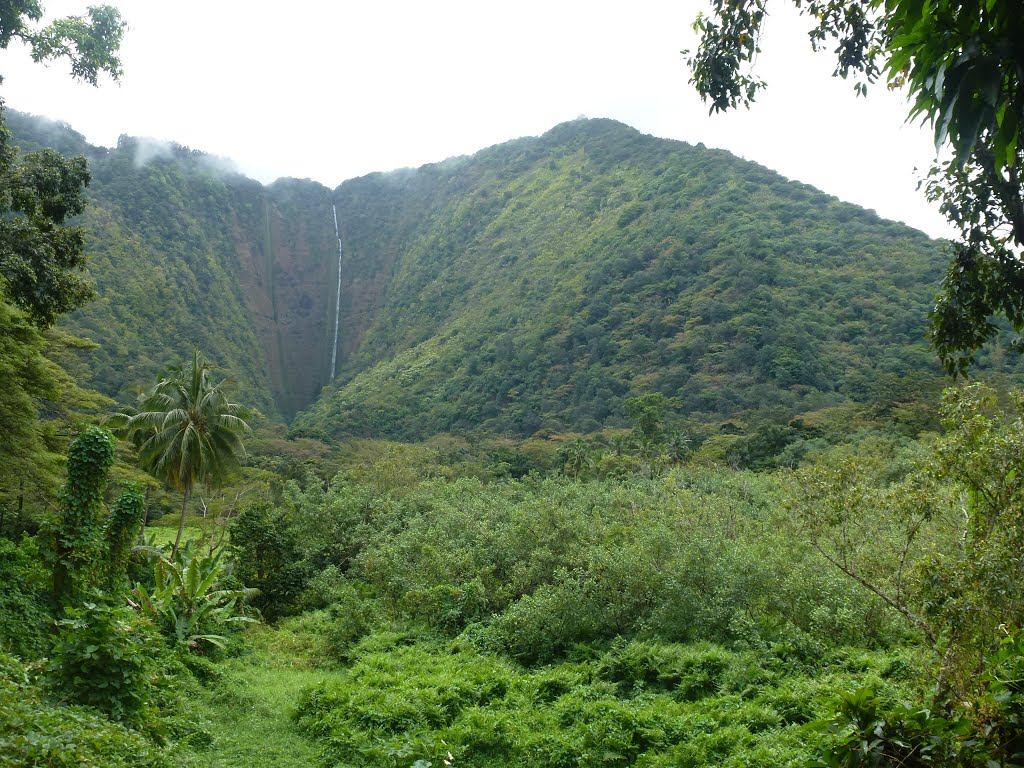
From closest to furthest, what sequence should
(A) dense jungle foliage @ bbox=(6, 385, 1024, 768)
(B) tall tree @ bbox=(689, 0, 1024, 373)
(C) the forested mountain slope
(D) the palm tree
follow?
(B) tall tree @ bbox=(689, 0, 1024, 373), (A) dense jungle foliage @ bbox=(6, 385, 1024, 768), (D) the palm tree, (C) the forested mountain slope

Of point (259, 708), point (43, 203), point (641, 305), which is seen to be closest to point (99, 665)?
point (259, 708)

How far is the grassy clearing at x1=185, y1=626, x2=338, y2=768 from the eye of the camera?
408 inches

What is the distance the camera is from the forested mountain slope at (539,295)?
198 feet

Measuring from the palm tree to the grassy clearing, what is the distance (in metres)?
4.64

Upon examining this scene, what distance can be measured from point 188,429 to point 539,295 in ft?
216

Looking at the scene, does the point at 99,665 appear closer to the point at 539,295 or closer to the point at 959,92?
the point at 959,92

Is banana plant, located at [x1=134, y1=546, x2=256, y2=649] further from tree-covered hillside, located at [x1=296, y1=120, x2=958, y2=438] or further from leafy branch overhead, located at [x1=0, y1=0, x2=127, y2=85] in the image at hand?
tree-covered hillside, located at [x1=296, y1=120, x2=958, y2=438]

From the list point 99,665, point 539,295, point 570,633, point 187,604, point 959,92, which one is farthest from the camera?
point 539,295

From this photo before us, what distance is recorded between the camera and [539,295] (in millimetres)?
82375

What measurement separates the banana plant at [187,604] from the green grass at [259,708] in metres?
0.95

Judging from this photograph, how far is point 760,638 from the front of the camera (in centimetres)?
1266

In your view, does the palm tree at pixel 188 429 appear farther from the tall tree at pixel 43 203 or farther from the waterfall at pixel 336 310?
the waterfall at pixel 336 310

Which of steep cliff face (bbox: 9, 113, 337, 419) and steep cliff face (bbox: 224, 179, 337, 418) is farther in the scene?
steep cliff face (bbox: 224, 179, 337, 418)

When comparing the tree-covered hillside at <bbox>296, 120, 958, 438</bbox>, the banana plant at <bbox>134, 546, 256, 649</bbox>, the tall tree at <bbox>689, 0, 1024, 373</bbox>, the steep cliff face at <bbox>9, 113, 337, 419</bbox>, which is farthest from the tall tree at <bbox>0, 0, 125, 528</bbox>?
the tree-covered hillside at <bbox>296, 120, 958, 438</bbox>
